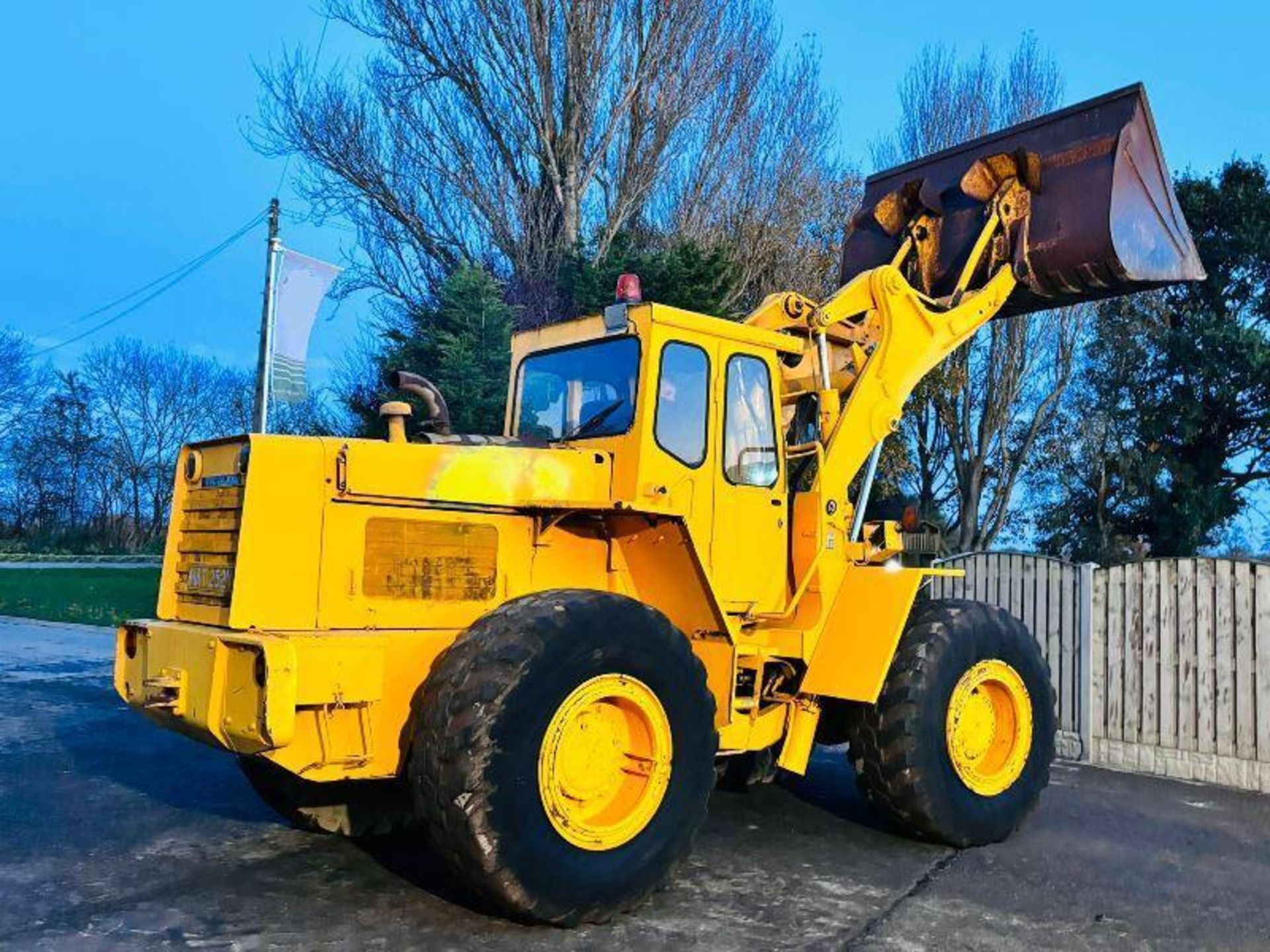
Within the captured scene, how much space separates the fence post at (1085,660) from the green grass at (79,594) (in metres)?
14.2

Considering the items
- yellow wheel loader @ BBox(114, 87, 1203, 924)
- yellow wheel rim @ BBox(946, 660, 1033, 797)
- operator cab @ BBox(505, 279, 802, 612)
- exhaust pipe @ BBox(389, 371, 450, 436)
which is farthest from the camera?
yellow wheel rim @ BBox(946, 660, 1033, 797)

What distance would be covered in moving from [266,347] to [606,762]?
9.56 meters

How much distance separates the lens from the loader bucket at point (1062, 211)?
6.91 meters

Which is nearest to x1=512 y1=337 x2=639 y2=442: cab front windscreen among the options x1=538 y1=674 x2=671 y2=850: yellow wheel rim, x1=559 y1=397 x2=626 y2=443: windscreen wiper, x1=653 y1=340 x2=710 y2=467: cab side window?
x1=559 y1=397 x2=626 y2=443: windscreen wiper

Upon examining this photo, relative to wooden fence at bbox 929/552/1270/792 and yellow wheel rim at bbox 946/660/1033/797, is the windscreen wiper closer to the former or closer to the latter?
yellow wheel rim at bbox 946/660/1033/797

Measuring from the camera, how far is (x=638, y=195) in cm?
1919

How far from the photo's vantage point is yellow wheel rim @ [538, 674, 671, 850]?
14.7 feet

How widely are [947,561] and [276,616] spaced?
7419mm

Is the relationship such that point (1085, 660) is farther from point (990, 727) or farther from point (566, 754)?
point (566, 754)

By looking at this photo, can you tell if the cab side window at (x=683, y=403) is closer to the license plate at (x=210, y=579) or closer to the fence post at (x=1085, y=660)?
the license plate at (x=210, y=579)

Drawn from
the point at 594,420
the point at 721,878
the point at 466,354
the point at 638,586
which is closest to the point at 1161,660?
the point at 721,878

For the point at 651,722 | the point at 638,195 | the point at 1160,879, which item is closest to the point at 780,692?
the point at 651,722

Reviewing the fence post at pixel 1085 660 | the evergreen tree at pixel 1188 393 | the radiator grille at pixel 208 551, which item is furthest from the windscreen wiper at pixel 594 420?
the evergreen tree at pixel 1188 393

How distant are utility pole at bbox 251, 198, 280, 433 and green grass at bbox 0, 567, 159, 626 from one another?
6191 mm
